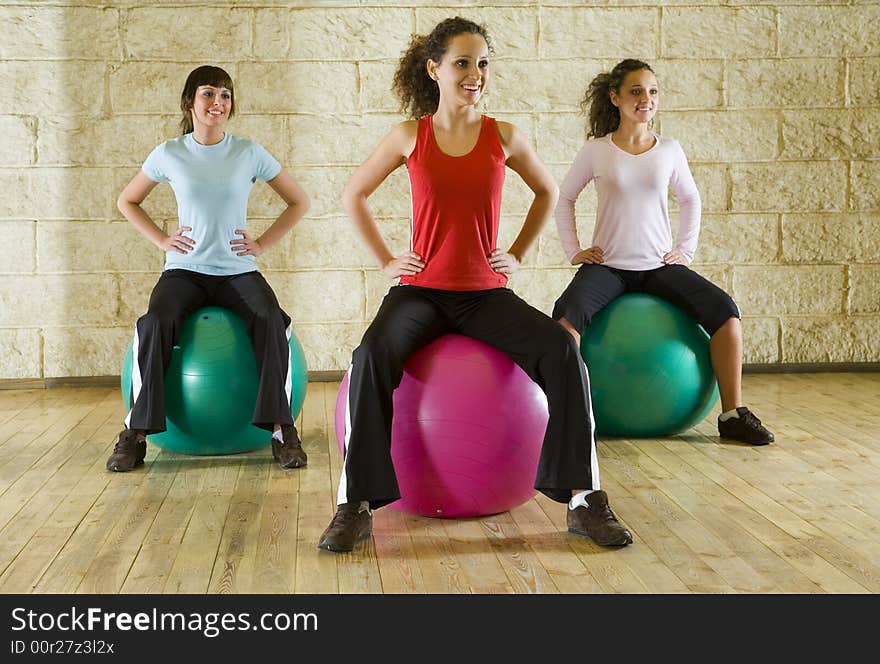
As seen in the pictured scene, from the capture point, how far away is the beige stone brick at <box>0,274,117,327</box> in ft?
17.0

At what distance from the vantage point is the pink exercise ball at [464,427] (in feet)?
9.19

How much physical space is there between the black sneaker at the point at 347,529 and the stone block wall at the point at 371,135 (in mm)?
2616

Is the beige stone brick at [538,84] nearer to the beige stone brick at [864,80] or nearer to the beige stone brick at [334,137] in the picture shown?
the beige stone brick at [334,137]

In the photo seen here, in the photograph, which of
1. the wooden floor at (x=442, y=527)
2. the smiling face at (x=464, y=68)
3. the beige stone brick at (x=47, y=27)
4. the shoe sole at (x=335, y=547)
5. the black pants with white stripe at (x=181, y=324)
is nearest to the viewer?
the wooden floor at (x=442, y=527)

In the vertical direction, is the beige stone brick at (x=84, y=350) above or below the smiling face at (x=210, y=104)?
below

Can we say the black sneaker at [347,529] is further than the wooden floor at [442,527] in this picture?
Yes

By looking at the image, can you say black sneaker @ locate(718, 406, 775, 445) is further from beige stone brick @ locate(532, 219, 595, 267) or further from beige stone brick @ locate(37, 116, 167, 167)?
beige stone brick @ locate(37, 116, 167, 167)

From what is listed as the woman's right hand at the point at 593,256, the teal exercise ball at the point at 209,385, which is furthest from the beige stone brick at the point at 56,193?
the woman's right hand at the point at 593,256

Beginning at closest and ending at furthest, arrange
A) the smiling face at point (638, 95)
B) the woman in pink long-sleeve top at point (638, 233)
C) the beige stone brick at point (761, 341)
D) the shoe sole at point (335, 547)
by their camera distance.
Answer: the shoe sole at point (335, 547), the woman in pink long-sleeve top at point (638, 233), the smiling face at point (638, 95), the beige stone brick at point (761, 341)

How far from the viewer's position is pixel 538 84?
5.26m

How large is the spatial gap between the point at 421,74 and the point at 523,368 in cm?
92

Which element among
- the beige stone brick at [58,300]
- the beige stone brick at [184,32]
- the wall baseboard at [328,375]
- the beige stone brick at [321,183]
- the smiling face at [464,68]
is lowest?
the wall baseboard at [328,375]

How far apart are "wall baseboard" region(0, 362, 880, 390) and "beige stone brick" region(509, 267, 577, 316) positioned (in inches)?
39.1
